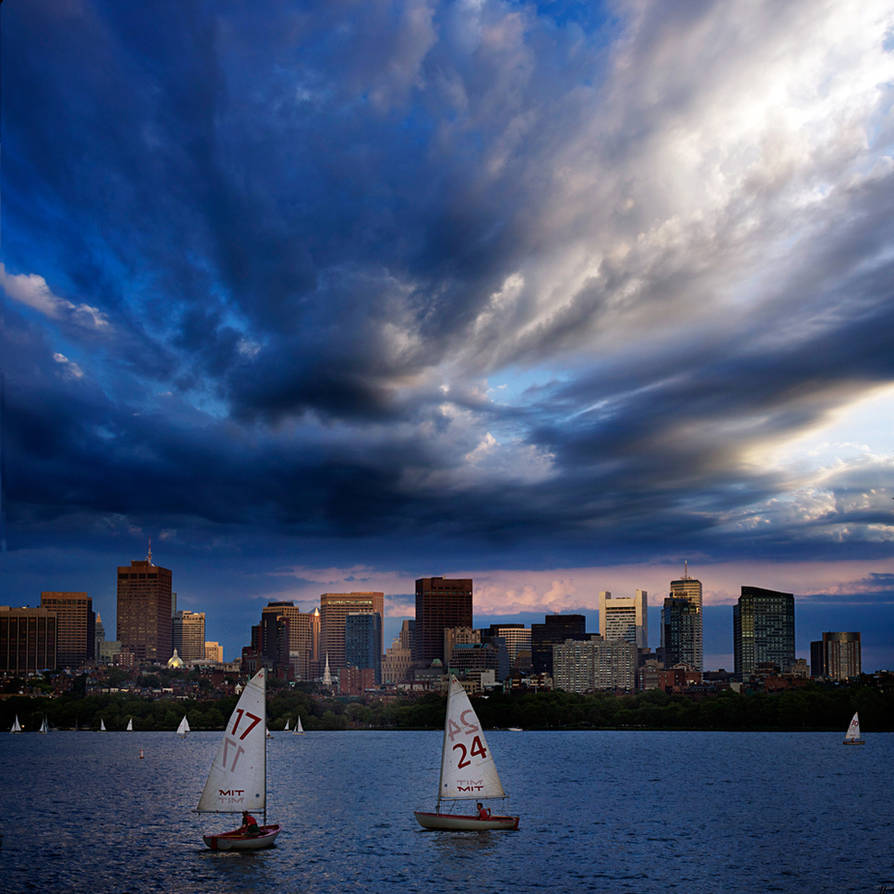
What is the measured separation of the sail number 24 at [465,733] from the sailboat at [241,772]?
16315 millimetres

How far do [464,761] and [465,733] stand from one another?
7.93ft

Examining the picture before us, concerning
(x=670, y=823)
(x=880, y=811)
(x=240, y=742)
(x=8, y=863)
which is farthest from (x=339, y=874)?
(x=880, y=811)

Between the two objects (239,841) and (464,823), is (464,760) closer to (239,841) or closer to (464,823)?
(464,823)

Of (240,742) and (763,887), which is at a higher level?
(240,742)

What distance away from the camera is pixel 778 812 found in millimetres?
110938

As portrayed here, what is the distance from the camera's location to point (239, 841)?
72.9 metres

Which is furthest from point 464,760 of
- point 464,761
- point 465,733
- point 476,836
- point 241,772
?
point 241,772

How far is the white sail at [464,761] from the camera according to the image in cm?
8156

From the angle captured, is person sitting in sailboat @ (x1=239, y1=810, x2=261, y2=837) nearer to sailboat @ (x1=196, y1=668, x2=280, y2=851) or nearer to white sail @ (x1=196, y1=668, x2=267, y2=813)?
sailboat @ (x1=196, y1=668, x2=280, y2=851)

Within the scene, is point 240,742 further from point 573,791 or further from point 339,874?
point 573,791

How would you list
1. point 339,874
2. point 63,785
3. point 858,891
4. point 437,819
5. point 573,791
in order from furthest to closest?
point 63,785 < point 573,791 < point 437,819 < point 339,874 < point 858,891

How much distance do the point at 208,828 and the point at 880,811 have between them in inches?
→ 2864

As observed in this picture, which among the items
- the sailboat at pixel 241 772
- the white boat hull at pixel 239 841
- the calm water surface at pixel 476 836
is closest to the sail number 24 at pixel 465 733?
the calm water surface at pixel 476 836

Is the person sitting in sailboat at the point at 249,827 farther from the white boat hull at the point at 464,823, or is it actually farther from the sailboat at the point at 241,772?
the white boat hull at the point at 464,823
